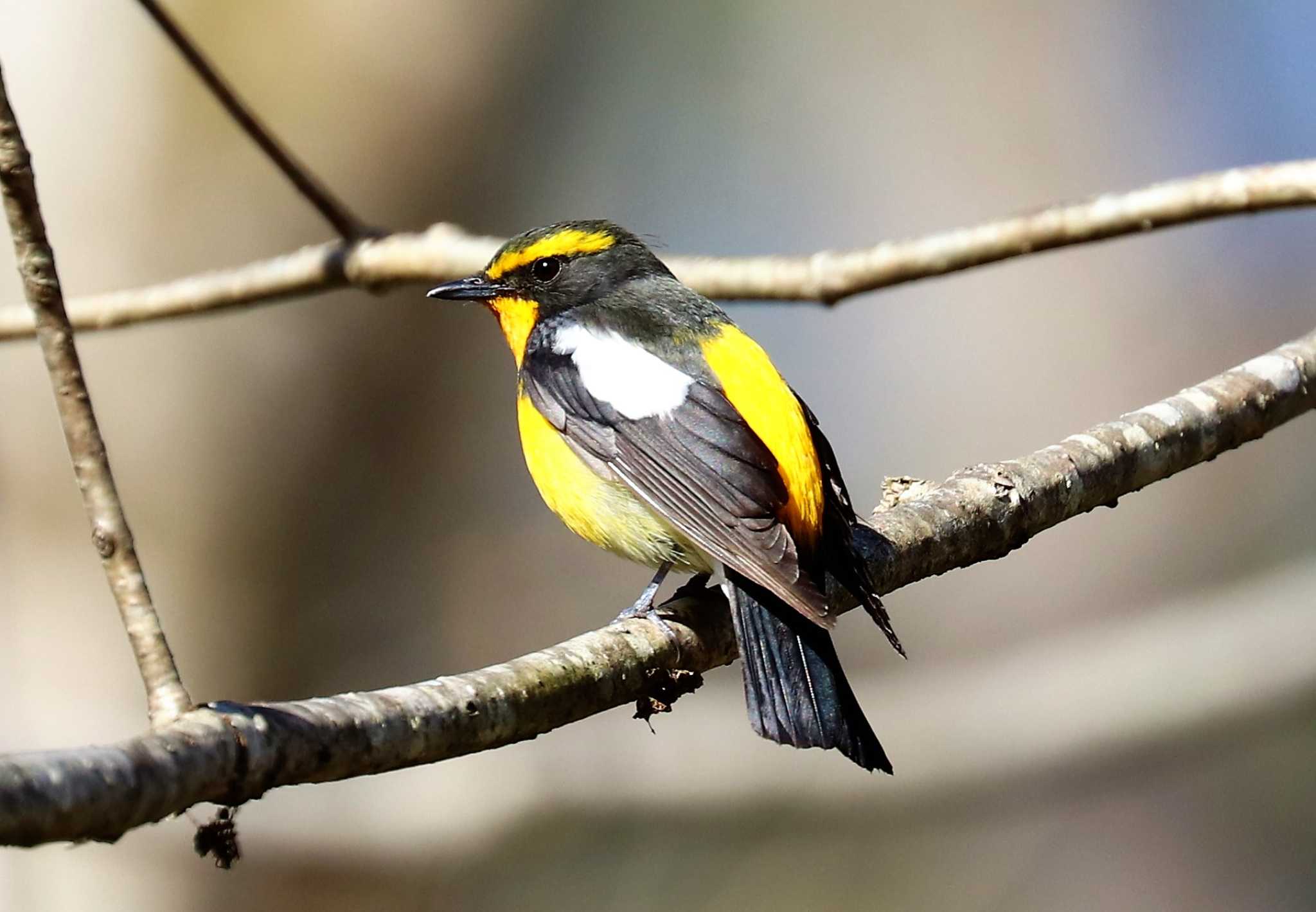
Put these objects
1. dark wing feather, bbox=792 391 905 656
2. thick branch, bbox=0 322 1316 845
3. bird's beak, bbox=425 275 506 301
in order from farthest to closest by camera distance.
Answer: bird's beak, bbox=425 275 506 301 < dark wing feather, bbox=792 391 905 656 < thick branch, bbox=0 322 1316 845

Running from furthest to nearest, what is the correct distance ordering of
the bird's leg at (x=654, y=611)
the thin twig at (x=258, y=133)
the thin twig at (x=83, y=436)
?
A: the thin twig at (x=258, y=133)
the bird's leg at (x=654, y=611)
the thin twig at (x=83, y=436)

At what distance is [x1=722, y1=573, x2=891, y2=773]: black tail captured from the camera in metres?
3.09

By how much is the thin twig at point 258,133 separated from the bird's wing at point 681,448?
2.98ft

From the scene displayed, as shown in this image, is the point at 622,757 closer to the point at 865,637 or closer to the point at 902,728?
the point at 902,728

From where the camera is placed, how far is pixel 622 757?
609cm

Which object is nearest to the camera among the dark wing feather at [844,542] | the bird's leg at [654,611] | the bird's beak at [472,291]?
the bird's leg at [654,611]

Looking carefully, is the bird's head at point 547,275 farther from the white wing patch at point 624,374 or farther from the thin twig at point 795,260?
the white wing patch at point 624,374

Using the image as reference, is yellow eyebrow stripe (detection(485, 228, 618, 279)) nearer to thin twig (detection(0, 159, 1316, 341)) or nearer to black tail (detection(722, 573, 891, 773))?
thin twig (detection(0, 159, 1316, 341))

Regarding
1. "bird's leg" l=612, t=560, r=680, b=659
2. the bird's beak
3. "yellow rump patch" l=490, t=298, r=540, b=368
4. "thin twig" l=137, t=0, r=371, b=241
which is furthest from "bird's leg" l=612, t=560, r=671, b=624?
"thin twig" l=137, t=0, r=371, b=241

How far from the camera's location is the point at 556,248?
4.39 m

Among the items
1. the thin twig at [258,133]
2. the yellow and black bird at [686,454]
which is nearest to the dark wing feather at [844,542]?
the yellow and black bird at [686,454]

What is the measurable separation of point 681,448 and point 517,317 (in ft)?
3.80

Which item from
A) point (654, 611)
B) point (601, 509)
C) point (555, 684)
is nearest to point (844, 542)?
point (654, 611)

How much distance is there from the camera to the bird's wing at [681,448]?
122 inches
